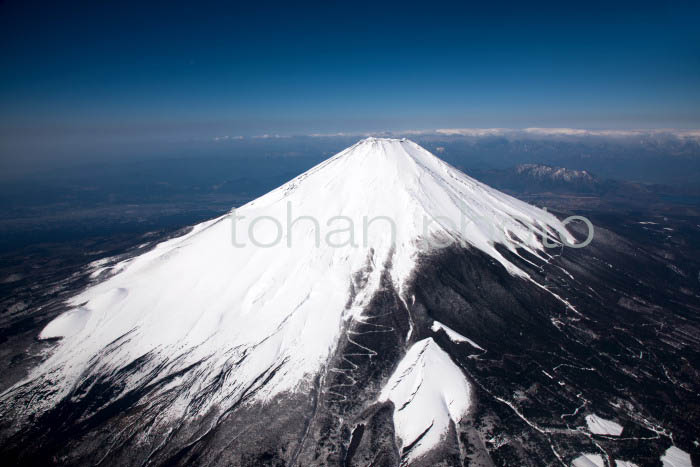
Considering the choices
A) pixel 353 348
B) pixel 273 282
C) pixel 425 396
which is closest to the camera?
pixel 425 396

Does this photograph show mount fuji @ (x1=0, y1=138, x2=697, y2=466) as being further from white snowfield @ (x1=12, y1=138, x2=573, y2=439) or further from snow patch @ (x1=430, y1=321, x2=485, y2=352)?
snow patch @ (x1=430, y1=321, x2=485, y2=352)

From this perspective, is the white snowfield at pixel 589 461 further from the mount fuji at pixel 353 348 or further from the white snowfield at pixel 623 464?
the white snowfield at pixel 623 464

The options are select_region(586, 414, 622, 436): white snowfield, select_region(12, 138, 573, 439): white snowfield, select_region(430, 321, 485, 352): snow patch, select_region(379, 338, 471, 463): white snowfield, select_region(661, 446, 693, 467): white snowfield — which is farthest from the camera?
select_region(430, 321, 485, 352): snow patch

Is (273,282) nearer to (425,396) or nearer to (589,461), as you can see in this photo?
(425,396)

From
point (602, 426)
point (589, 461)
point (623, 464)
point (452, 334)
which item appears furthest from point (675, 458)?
A: point (452, 334)

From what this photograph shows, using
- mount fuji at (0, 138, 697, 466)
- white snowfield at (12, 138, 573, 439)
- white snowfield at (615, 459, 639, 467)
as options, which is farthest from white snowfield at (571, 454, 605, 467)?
white snowfield at (12, 138, 573, 439)

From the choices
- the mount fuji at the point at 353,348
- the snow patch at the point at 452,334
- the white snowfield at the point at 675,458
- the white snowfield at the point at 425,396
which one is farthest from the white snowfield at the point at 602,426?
the snow patch at the point at 452,334
